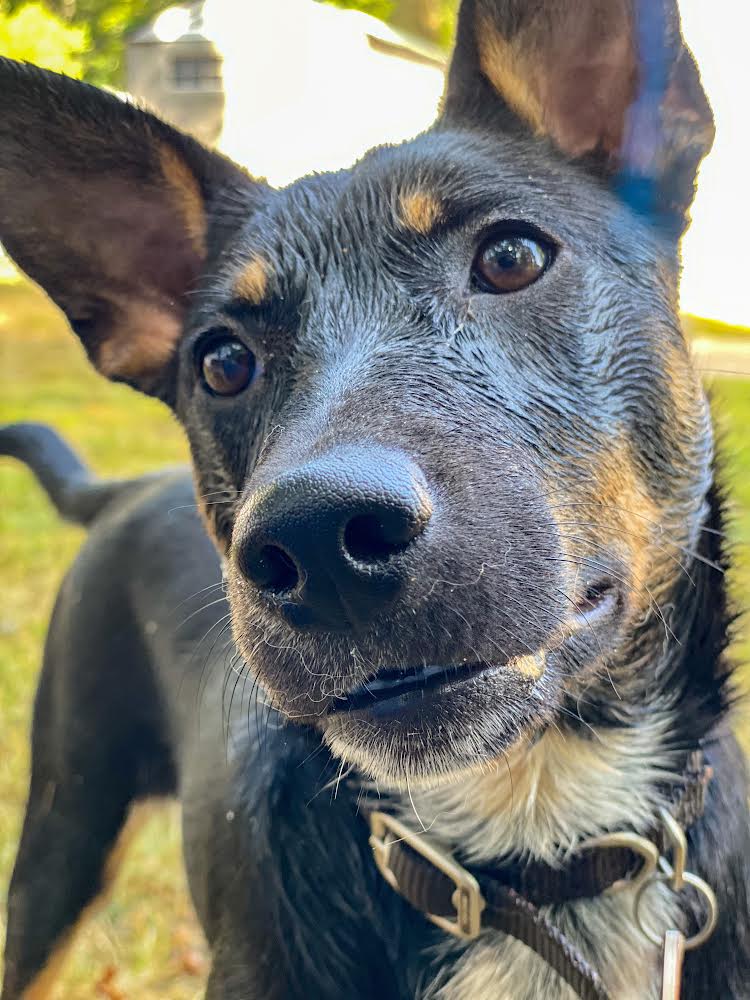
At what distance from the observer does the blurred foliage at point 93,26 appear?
145 inches

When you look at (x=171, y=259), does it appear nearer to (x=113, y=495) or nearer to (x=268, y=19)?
(x=113, y=495)

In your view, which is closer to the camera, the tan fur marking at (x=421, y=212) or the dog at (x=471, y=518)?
the dog at (x=471, y=518)

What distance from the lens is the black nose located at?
1.16m

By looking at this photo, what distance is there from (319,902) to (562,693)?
603 mm

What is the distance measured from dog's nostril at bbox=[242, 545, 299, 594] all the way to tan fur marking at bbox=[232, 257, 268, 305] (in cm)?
69

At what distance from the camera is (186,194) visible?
2.14 metres

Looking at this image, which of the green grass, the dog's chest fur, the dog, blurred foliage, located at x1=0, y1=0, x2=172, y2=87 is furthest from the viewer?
blurred foliage, located at x1=0, y1=0, x2=172, y2=87

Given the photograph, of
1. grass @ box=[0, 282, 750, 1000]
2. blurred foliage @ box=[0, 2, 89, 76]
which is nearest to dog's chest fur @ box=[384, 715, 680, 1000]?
grass @ box=[0, 282, 750, 1000]

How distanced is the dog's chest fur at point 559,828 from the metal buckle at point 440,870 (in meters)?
0.07

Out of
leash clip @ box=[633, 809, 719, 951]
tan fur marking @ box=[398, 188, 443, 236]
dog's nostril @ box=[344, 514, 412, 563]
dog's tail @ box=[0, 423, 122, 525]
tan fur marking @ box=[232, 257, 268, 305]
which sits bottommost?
dog's tail @ box=[0, 423, 122, 525]

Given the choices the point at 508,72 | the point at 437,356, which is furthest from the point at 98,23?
the point at 437,356

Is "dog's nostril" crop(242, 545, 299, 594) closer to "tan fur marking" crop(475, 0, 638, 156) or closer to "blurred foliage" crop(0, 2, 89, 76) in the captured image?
"tan fur marking" crop(475, 0, 638, 156)

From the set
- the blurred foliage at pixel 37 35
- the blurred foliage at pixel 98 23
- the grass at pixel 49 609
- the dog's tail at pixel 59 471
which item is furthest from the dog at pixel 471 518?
the blurred foliage at pixel 98 23

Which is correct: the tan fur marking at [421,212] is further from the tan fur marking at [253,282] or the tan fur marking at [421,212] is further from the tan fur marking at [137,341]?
the tan fur marking at [137,341]
